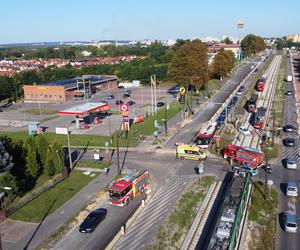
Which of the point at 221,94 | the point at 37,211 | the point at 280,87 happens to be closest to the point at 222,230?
the point at 37,211

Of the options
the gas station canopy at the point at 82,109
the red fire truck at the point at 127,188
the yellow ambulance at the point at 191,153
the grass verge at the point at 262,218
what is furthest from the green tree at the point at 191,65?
the red fire truck at the point at 127,188

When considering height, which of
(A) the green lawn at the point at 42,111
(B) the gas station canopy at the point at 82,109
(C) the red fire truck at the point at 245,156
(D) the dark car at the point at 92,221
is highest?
(B) the gas station canopy at the point at 82,109

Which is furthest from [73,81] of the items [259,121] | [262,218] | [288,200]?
[262,218]

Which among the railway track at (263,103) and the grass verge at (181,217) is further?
the railway track at (263,103)

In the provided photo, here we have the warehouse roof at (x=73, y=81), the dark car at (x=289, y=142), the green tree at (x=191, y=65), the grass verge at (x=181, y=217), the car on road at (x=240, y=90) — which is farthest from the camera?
the warehouse roof at (x=73, y=81)

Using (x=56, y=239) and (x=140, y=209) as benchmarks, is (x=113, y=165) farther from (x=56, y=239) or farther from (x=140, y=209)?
(x=56, y=239)

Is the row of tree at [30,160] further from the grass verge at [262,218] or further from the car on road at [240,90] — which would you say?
the car on road at [240,90]

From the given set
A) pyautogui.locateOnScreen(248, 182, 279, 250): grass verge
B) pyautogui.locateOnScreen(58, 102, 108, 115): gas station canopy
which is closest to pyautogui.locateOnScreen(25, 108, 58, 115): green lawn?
pyautogui.locateOnScreen(58, 102, 108, 115): gas station canopy
